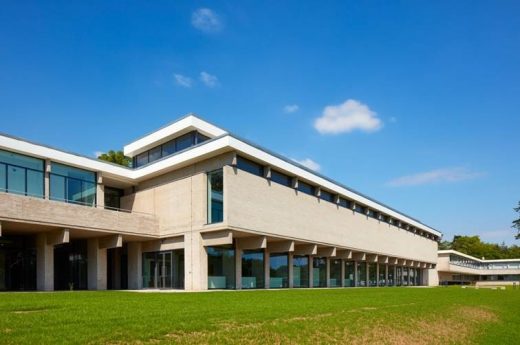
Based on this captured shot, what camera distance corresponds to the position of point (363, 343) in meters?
13.5

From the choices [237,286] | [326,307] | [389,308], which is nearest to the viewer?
[326,307]

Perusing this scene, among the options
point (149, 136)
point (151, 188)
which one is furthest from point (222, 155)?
point (149, 136)

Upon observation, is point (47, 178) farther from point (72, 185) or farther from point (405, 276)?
point (405, 276)

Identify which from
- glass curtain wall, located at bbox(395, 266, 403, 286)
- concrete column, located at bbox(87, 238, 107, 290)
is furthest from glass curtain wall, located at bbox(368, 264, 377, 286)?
concrete column, located at bbox(87, 238, 107, 290)

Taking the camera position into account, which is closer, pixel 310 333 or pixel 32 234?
pixel 310 333

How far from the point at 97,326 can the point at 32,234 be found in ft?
79.1

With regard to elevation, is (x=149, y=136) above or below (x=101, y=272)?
above

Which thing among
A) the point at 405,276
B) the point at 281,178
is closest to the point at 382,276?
the point at 405,276

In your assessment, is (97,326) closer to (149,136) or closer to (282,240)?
(282,240)

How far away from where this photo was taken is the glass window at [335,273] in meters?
46.9

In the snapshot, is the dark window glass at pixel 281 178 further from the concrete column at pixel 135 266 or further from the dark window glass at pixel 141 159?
the dark window glass at pixel 141 159

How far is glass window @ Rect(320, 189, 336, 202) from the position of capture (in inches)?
1666

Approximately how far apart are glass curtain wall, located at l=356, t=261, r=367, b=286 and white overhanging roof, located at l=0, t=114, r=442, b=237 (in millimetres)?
13405

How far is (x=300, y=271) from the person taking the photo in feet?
136
